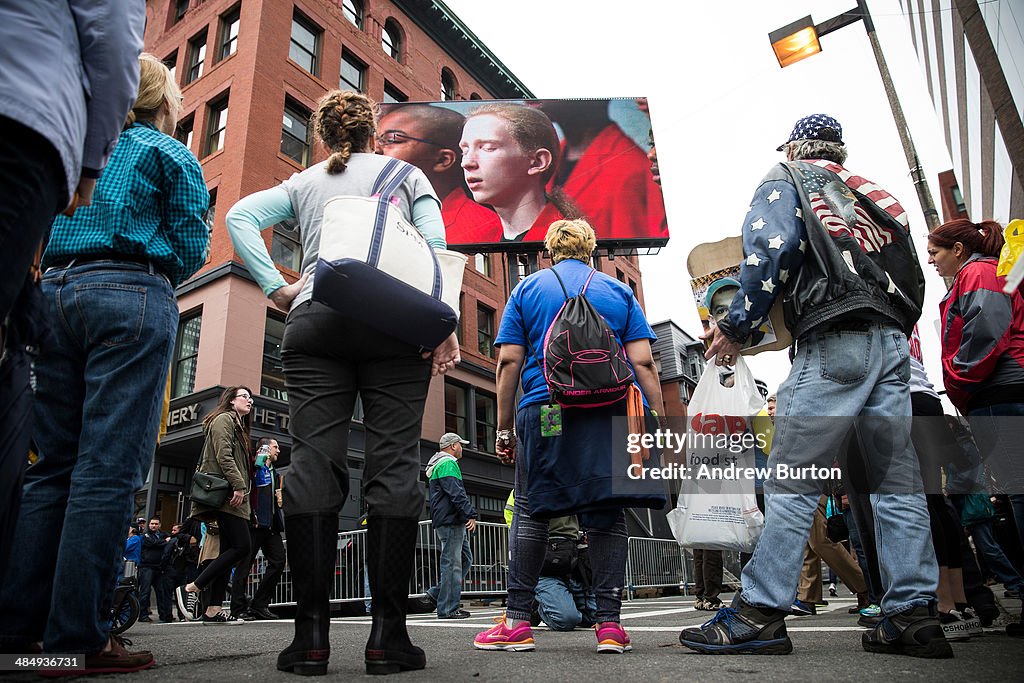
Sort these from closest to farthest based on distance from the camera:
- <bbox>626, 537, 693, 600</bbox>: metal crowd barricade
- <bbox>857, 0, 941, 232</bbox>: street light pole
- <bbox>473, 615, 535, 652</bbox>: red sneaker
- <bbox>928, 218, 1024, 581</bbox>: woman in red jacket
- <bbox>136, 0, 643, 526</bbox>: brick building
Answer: <bbox>473, 615, 535, 652</bbox>: red sneaker, <bbox>928, 218, 1024, 581</bbox>: woman in red jacket, <bbox>857, 0, 941, 232</bbox>: street light pole, <bbox>626, 537, 693, 600</bbox>: metal crowd barricade, <bbox>136, 0, 643, 526</bbox>: brick building

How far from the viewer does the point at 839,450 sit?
9.46 feet

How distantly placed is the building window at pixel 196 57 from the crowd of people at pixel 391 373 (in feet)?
70.4

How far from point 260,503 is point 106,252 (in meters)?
5.29

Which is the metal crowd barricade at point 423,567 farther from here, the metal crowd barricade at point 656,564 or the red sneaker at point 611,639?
the red sneaker at point 611,639

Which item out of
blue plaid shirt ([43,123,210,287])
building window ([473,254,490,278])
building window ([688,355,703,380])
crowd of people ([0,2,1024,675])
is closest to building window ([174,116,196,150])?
building window ([473,254,490,278])

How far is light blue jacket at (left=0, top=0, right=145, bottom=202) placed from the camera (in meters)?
1.33

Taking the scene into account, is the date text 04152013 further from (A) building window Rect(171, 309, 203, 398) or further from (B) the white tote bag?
(A) building window Rect(171, 309, 203, 398)

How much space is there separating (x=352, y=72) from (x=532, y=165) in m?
7.67

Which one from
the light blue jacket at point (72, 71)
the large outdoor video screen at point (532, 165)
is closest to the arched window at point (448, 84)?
the large outdoor video screen at point (532, 165)

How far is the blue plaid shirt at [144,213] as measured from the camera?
248 centimetres

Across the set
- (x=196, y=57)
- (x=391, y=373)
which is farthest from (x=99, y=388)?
(x=196, y=57)

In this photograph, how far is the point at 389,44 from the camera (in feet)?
82.1

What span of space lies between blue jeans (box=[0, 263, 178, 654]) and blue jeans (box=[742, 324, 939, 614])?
2280 mm

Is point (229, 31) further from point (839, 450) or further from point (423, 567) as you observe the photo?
point (839, 450)
